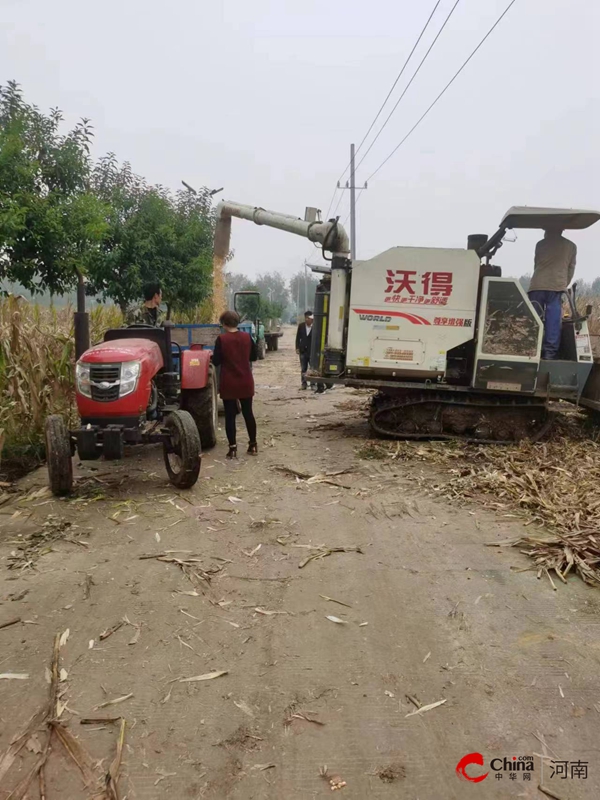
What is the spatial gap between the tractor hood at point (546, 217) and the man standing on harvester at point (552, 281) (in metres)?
0.23

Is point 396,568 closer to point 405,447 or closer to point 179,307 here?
point 405,447

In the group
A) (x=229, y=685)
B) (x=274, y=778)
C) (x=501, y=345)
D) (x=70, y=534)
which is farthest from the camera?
(x=501, y=345)

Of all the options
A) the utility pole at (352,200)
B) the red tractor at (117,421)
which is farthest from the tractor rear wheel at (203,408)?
the utility pole at (352,200)

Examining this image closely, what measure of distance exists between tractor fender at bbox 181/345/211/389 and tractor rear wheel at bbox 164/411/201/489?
44.7 inches

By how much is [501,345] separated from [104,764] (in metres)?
6.86

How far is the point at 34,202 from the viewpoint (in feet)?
21.2

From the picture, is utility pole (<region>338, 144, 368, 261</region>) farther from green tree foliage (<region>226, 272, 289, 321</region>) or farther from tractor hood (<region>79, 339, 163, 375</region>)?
tractor hood (<region>79, 339, 163, 375</region>)

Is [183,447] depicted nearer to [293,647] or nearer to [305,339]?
[293,647]

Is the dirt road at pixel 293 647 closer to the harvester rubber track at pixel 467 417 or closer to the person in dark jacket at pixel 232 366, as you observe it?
the person in dark jacket at pixel 232 366

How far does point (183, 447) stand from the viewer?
18.2ft

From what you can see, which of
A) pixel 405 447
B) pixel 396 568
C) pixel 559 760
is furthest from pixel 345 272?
pixel 559 760

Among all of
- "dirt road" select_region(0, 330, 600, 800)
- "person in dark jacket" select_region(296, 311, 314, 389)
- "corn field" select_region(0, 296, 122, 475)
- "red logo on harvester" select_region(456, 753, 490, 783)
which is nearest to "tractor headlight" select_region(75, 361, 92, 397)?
"dirt road" select_region(0, 330, 600, 800)

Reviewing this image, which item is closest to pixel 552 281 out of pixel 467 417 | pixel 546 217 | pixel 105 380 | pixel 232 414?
pixel 546 217

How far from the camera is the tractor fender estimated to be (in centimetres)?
689
